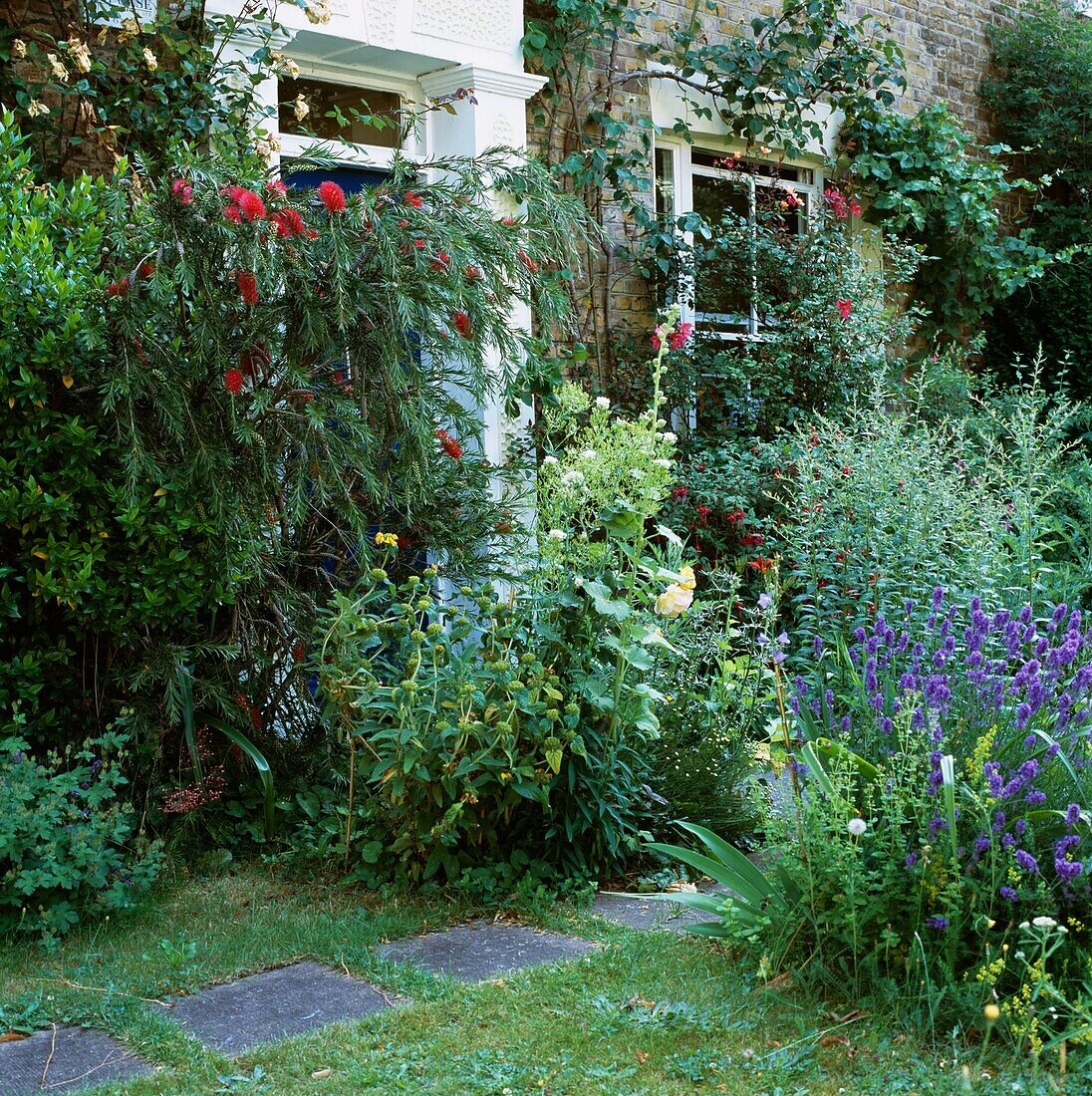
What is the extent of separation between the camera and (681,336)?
696cm

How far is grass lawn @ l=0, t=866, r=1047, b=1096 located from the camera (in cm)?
273

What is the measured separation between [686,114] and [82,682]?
5.63 m

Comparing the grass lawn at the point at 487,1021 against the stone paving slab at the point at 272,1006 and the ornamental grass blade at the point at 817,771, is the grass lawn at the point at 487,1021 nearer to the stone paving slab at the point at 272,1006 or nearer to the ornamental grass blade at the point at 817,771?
the stone paving slab at the point at 272,1006

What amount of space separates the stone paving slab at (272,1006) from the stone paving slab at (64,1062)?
7.1 inches

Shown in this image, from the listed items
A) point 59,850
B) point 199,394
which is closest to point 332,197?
point 199,394

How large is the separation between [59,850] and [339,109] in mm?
4160

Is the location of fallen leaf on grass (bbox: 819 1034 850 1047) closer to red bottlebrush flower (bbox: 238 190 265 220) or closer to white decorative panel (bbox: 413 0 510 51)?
red bottlebrush flower (bbox: 238 190 265 220)

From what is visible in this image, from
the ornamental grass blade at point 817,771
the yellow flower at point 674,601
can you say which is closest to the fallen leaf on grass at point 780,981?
the ornamental grass blade at point 817,771

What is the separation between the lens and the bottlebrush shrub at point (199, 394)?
13.2 feet

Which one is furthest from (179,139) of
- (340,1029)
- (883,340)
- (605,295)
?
(883,340)

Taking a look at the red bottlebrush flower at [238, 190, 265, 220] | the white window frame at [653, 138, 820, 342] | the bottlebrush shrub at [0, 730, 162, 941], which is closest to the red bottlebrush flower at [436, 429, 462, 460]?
the red bottlebrush flower at [238, 190, 265, 220]

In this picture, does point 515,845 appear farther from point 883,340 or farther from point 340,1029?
point 883,340

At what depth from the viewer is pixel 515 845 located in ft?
13.6

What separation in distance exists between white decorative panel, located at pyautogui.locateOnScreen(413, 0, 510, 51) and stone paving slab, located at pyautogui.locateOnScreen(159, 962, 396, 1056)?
4.75 metres
